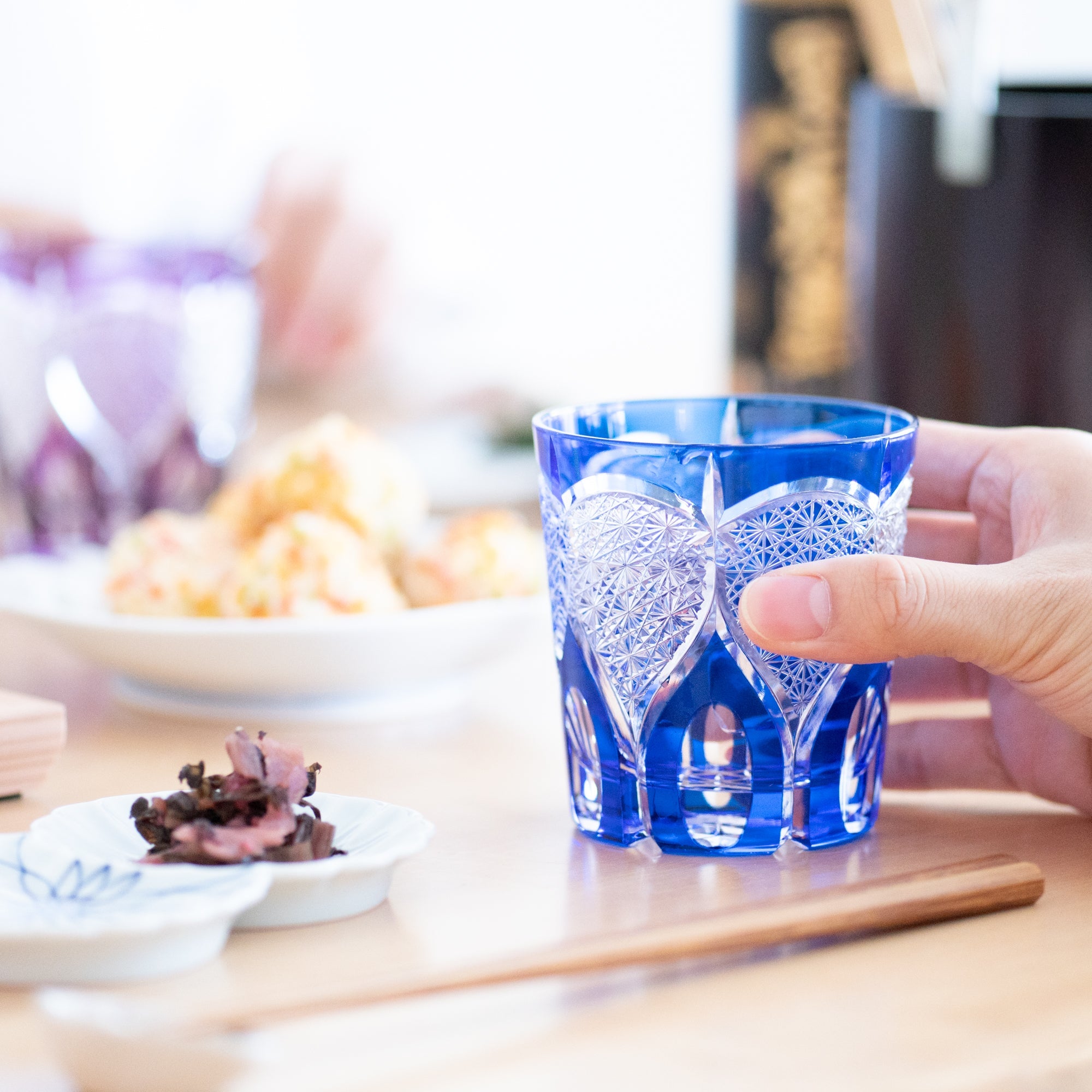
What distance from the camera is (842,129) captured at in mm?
2373

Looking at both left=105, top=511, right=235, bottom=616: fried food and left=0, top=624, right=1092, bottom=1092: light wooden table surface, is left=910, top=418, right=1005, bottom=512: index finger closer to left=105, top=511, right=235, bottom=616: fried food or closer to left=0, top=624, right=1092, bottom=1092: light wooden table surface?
left=0, top=624, right=1092, bottom=1092: light wooden table surface

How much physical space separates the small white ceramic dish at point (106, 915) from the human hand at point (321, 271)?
1647 mm

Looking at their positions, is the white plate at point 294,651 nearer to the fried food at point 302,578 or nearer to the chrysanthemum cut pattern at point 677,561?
the fried food at point 302,578

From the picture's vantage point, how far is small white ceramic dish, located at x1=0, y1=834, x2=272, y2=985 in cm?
41

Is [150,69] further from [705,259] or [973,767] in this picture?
[973,767]

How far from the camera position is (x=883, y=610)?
49cm

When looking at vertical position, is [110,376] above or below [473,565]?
above

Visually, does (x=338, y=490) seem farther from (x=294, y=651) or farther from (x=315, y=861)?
(x=315, y=861)

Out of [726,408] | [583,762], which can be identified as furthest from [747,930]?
[726,408]

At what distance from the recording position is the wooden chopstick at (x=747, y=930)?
38cm

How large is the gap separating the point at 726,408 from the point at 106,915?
1.03 ft

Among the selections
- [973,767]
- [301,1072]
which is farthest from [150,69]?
[301,1072]

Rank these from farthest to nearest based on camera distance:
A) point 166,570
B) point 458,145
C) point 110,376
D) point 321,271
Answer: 1. point 458,145
2. point 321,271
3. point 110,376
4. point 166,570

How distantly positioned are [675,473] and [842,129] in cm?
204
